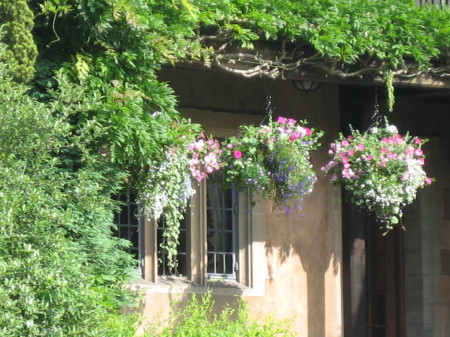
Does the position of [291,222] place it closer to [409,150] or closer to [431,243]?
[409,150]

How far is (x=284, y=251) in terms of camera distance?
1038 cm

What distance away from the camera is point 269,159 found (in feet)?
30.1

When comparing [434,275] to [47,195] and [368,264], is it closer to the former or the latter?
[368,264]

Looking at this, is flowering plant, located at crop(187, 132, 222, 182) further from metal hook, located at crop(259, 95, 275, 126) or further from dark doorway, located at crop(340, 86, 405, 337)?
dark doorway, located at crop(340, 86, 405, 337)

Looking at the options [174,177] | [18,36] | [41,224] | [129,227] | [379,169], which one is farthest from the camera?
[129,227]

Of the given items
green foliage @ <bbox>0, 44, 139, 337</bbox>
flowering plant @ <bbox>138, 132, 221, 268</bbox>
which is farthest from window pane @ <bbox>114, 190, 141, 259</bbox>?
green foliage @ <bbox>0, 44, 139, 337</bbox>

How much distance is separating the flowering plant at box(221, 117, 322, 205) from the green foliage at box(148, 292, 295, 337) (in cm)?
95

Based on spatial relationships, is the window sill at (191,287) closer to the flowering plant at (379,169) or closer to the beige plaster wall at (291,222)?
the beige plaster wall at (291,222)

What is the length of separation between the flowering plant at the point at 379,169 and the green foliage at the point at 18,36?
3.04 meters

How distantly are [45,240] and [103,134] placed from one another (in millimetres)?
1281

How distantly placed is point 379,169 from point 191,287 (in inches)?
69.5

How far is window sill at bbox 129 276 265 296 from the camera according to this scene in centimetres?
940

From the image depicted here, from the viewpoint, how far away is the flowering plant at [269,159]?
9.12 m

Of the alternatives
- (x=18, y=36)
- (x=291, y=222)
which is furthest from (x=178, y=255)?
(x=18, y=36)
